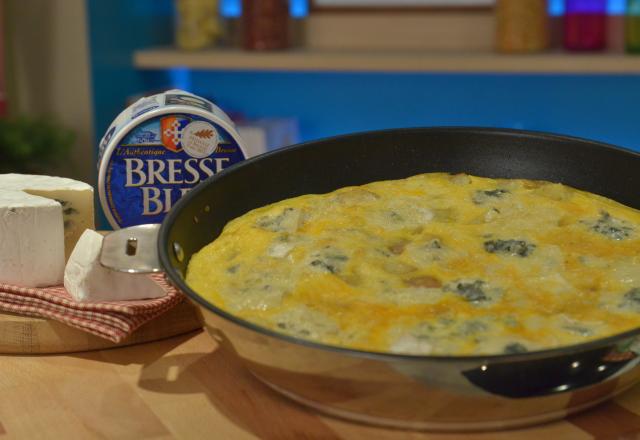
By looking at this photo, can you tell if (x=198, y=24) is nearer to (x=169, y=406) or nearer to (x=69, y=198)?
(x=69, y=198)

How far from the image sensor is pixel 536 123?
322cm

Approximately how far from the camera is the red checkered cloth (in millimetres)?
1092

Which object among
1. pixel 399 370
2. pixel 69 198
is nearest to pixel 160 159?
pixel 69 198

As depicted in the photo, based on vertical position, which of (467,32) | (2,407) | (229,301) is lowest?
(2,407)

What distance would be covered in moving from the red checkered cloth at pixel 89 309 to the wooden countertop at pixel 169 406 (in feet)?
0.12

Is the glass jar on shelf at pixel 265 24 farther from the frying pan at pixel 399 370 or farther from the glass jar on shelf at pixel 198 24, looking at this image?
the frying pan at pixel 399 370

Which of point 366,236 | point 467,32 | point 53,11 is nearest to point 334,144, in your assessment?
point 366,236

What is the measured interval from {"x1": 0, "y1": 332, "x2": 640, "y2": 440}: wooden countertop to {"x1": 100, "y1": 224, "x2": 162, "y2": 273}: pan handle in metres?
0.14

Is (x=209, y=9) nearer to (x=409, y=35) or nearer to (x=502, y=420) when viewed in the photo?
(x=409, y=35)

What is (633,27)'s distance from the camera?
2766 millimetres

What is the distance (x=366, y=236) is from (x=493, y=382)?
0.37 m

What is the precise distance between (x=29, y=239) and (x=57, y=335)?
159 millimetres

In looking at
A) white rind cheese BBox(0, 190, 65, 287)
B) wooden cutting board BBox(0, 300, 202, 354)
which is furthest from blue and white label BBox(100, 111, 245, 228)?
wooden cutting board BBox(0, 300, 202, 354)

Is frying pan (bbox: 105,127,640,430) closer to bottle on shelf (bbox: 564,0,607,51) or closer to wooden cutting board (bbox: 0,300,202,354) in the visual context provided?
wooden cutting board (bbox: 0,300,202,354)
